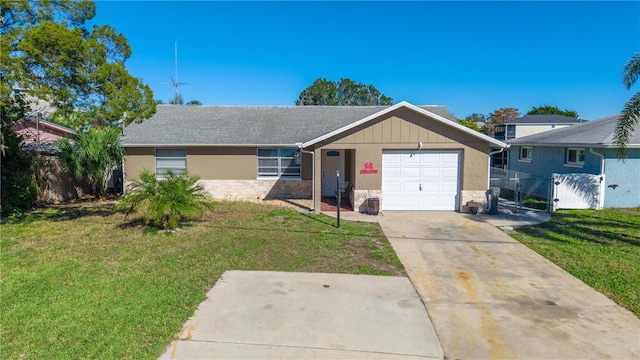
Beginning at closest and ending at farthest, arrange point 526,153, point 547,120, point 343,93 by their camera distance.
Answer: point 526,153 → point 547,120 → point 343,93

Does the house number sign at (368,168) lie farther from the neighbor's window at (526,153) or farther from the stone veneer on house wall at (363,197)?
the neighbor's window at (526,153)

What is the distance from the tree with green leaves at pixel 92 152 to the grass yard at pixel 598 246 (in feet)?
47.9

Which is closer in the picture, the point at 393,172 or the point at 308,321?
the point at 308,321

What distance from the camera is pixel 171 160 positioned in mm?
16656

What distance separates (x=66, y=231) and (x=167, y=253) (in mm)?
4077

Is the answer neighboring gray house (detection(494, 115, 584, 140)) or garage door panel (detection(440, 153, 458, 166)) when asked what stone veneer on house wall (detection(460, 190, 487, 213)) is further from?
neighboring gray house (detection(494, 115, 584, 140))

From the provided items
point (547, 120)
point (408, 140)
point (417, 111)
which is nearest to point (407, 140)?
point (408, 140)

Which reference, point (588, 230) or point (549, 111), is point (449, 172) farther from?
point (549, 111)

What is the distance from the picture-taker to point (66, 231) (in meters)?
10.0

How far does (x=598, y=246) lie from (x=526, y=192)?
359 inches

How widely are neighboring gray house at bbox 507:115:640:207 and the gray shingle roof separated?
5.31 m

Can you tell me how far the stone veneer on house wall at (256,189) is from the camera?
16438mm

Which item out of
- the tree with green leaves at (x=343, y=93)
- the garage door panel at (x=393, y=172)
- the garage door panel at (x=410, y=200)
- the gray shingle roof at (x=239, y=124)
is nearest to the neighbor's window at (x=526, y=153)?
the gray shingle roof at (x=239, y=124)

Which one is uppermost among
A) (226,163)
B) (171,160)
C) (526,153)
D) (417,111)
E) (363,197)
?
(417,111)
